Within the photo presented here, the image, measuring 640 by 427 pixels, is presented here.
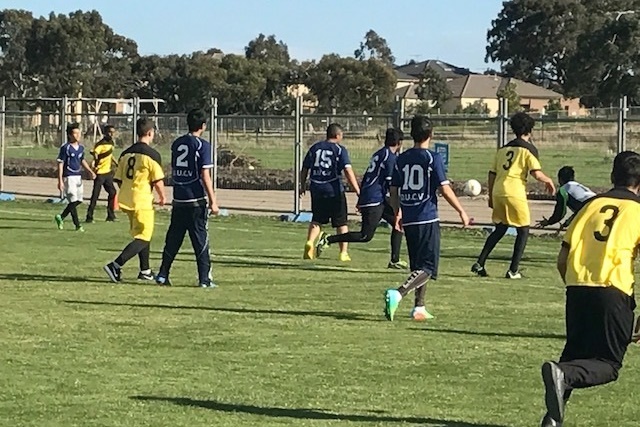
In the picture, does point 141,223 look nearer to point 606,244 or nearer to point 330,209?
point 330,209

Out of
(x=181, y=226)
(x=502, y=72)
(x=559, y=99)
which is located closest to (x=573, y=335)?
(x=181, y=226)

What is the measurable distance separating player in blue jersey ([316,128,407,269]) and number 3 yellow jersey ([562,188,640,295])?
29.4ft

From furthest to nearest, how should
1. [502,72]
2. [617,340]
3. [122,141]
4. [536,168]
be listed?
[502,72] < [122,141] < [536,168] < [617,340]

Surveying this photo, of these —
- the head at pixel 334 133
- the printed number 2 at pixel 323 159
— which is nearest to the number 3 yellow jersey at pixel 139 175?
the printed number 2 at pixel 323 159

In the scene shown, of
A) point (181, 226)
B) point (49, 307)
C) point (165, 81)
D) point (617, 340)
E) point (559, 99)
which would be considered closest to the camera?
point (617, 340)

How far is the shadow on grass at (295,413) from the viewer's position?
25.4 feet

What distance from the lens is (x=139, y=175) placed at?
14.5m

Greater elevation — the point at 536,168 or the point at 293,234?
the point at 536,168

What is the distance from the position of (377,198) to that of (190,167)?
3.56m

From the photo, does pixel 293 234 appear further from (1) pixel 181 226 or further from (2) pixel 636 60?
(2) pixel 636 60

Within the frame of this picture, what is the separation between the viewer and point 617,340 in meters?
7.24

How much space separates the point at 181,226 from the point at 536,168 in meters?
4.19

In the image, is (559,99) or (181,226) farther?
(559,99)

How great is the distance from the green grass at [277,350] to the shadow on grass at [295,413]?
1 cm
